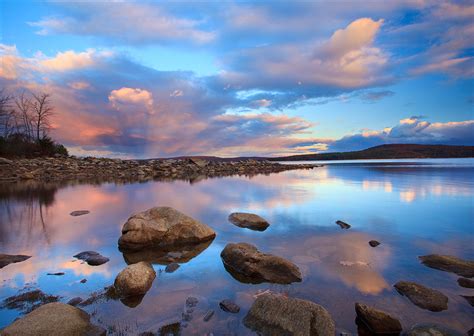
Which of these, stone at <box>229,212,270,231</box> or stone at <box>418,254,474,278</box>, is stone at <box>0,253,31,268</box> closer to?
stone at <box>229,212,270,231</box>

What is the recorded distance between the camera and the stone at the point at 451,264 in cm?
636

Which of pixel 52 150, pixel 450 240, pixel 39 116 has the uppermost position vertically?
pixel 39 116

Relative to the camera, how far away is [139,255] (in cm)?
767

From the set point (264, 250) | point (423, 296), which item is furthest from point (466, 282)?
point (264, 250)

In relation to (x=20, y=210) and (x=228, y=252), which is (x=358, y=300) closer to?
(x=228, y=252)

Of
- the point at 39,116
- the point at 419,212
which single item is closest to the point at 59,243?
the point at 419,212

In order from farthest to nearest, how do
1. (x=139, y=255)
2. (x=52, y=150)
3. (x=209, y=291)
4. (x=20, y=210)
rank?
(x=52, y=150) → (x=20, y=210) → (x=139, y=255) → (x=209, y=291)

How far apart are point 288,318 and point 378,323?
1.35 m

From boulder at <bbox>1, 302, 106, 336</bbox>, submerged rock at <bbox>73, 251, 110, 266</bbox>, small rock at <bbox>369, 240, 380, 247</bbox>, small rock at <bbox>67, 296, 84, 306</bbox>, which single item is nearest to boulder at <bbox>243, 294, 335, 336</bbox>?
boulder at <bbox>1, 302, 106, 336</bbox>

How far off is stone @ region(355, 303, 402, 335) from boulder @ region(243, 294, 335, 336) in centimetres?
58

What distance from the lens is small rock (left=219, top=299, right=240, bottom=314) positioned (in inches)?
191

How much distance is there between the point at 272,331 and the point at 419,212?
1223 centimetres

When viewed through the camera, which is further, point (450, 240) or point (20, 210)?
point (20, 210)

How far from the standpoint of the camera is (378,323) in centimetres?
432
